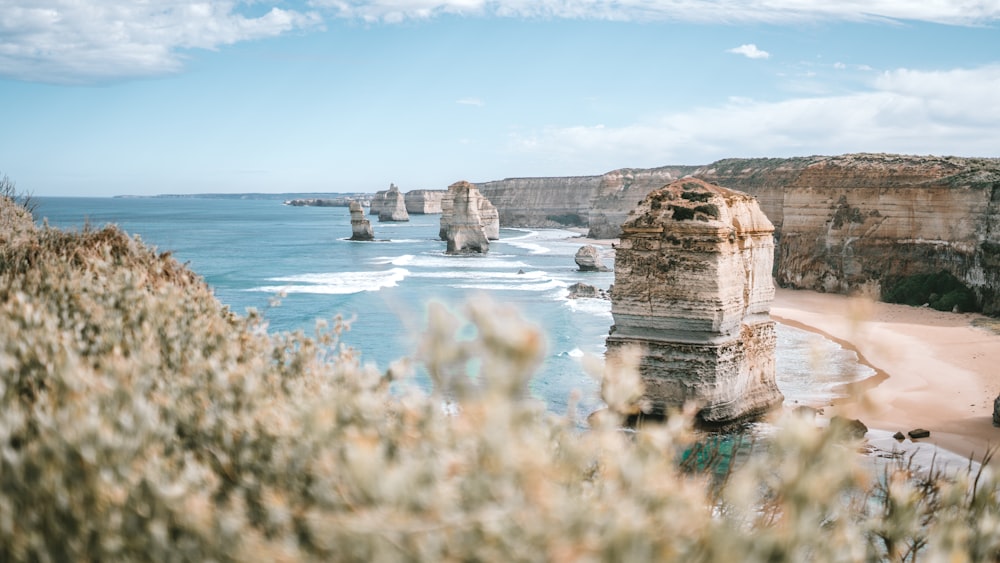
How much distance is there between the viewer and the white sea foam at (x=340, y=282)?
162 ft

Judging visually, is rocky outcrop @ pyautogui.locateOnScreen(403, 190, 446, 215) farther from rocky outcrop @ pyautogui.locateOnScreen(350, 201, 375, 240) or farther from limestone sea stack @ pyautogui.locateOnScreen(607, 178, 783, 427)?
limestone sea stack @ pyautogui.locateOnScreen(607, 178, 783, 427)

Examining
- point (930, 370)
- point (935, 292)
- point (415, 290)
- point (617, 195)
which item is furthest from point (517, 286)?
point (617, 195)

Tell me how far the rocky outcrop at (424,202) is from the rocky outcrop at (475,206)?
95.3 meters

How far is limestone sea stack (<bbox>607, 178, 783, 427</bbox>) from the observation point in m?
18.1

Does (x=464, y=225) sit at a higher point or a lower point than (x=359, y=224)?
higher

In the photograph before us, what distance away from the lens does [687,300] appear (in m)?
18.3

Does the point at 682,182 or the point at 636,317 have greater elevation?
the point at 682,182

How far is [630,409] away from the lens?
138 inches

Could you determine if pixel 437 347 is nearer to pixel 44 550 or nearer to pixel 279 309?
pixel 44 550

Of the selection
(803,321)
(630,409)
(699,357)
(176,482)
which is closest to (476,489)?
(630,409)

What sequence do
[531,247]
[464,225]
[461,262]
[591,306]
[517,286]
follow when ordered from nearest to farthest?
1. [591,306]
2. [517,286]
3. [461,262]
4. [464,225]
5. [531,247]

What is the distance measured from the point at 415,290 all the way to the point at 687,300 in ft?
107

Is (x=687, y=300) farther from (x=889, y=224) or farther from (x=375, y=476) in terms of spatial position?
(x=889, y=224)

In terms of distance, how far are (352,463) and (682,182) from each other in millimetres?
17730
